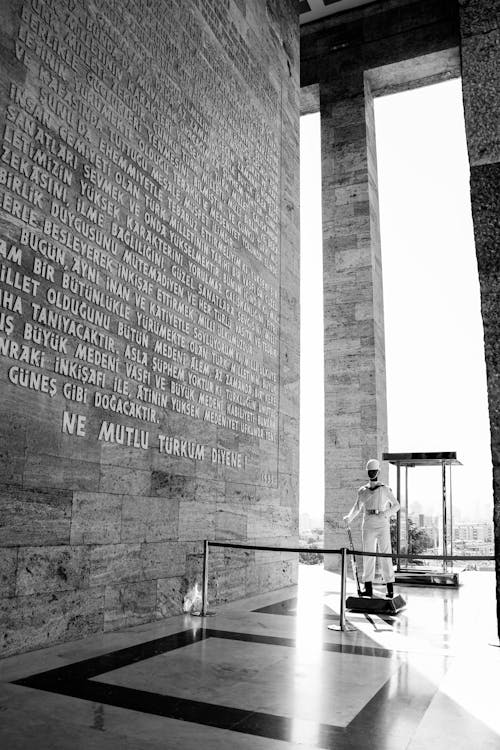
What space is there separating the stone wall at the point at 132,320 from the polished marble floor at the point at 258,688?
2.63 feet

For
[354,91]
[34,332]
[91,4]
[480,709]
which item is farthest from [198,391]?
[354,91]

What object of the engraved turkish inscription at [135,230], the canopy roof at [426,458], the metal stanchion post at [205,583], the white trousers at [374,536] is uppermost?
the engraved turkish inscription at [135,230]

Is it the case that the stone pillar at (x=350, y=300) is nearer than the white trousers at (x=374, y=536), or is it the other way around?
the white trousers at (x=374, y=536)

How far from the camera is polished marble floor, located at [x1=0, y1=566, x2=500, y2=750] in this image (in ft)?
11.0

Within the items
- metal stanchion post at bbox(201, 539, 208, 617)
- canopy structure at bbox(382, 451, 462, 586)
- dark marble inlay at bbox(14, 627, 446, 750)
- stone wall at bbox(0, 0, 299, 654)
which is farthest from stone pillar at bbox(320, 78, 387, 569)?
dark marble inlay at bbox(14, 627, 446, 750)

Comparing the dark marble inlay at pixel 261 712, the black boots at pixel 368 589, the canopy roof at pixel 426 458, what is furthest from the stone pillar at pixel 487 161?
the canopy roof at pixel 426 458

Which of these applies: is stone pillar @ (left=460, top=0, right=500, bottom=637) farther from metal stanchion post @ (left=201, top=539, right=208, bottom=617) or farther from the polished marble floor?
metal stanchion post @ (left=201, top=539, right=208, bottom=617)

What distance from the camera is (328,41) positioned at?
16453 mm

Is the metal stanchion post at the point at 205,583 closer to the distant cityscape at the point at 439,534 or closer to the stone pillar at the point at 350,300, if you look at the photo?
the distant cityscape at the point at 439,534

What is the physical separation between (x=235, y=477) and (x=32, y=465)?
391cm

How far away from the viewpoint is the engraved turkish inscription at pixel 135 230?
562 cm

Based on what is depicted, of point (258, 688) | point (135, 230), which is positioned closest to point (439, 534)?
point (135, 230)

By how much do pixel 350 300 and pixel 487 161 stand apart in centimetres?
1273

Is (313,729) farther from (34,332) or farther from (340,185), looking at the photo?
(340,185)
